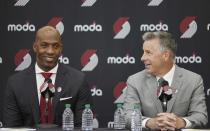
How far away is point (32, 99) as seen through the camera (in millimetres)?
3137

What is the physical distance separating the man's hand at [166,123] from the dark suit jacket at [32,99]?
0.80 metres

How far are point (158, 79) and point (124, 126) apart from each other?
0.65 meters

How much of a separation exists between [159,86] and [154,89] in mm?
61

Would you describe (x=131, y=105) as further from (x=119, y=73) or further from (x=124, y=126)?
(x=119, y=73)

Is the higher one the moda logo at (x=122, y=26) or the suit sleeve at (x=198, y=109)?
the moda logo at (x=122, y=26)

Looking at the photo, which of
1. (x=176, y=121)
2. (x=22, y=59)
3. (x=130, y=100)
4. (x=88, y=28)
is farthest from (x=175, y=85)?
(x=22, y=59)

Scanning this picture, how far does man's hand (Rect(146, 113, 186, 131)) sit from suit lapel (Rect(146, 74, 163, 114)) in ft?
1.35

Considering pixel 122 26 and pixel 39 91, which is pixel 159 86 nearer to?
pixel 39 91

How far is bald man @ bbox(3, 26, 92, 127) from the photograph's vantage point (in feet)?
10.3

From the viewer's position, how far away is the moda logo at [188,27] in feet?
14.4

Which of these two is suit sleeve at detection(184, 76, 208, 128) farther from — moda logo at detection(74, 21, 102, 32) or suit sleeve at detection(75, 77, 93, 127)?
moda logo at detection(74, 21, 102, 32)

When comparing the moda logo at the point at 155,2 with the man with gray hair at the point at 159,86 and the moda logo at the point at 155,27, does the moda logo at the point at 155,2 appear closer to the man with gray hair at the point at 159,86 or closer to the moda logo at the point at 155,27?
the moda logo at the point at 155,27

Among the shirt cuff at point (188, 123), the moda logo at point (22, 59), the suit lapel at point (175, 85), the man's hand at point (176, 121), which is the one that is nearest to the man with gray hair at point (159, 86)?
the suit lapel at point (175, 85)

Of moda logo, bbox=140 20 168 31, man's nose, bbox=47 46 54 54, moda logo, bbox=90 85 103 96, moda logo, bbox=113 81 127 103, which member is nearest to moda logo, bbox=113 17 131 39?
moda logo, bbox=140 20 168 31
